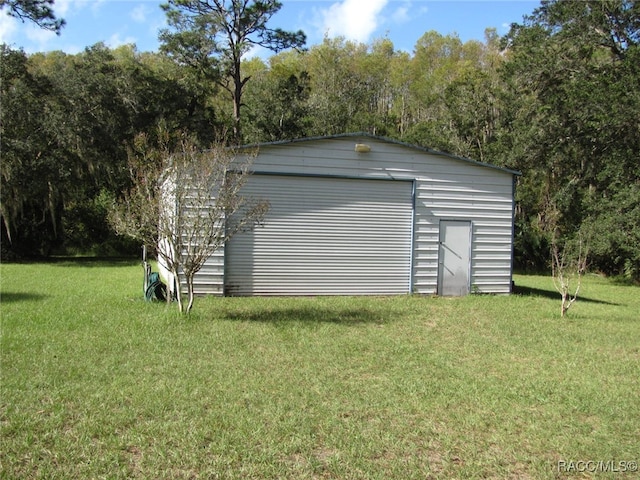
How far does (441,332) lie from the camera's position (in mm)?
8398

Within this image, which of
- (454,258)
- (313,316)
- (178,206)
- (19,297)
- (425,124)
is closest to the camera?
(178,206)

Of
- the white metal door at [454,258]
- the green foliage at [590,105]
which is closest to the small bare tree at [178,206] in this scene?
the white metal door at [454,258]

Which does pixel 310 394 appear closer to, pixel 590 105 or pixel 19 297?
pixel 19 297

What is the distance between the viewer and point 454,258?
12.4 metres

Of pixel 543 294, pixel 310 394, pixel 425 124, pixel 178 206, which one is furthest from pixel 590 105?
pixel 310 394

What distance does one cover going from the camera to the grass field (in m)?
3.79

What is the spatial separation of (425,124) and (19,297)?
25.9 m

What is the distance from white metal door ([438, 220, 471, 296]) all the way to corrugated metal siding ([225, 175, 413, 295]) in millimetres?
839

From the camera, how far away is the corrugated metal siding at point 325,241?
11.5 m

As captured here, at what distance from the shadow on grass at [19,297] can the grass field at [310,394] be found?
844mm

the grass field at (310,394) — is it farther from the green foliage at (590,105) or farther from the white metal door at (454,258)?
the green foliage at (590,105)
